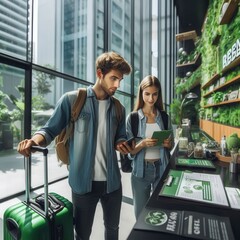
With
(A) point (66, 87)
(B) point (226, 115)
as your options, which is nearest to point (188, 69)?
(B) point (226, 115)

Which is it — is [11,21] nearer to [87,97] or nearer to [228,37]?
[87,97]

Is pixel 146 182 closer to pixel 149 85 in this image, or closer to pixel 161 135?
pixel 161 135

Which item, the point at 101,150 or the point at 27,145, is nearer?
the point at 27,145

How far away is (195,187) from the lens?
1.14m

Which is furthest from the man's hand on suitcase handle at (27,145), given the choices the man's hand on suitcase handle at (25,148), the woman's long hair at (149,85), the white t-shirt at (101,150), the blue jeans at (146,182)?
the woman's long hair at (149,85)

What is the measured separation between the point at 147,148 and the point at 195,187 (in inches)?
26.4

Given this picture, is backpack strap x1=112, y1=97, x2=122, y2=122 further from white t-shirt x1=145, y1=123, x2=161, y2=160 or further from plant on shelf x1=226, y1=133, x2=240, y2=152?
plant on shelf x1=226, y1=133, x2=240, y2=152

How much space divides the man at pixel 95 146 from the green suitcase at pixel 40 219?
0.14 m

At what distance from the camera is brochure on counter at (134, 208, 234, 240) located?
27.9 inches

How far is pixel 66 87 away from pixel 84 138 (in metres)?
3.03

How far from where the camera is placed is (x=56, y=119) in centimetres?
121

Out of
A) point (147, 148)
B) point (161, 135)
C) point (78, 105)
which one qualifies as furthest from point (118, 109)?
point (147, 148)

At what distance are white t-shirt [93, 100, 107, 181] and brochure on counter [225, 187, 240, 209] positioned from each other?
0.68 meters

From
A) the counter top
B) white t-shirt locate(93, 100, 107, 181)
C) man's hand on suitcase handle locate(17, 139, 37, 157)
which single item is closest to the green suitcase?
man's hand on suitcase handle locate(17, 139, 37, 157)
